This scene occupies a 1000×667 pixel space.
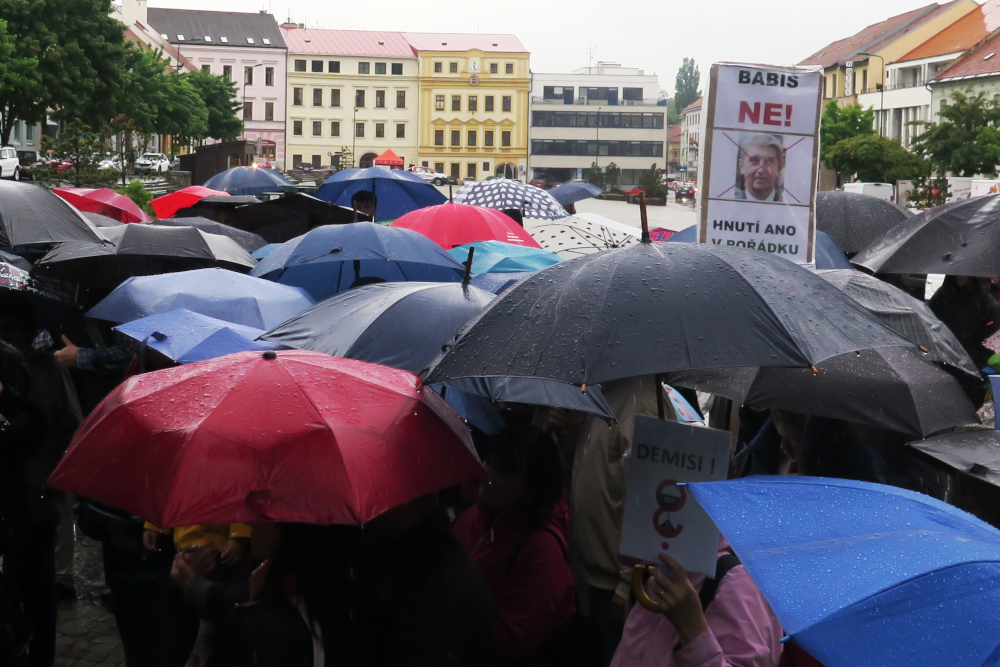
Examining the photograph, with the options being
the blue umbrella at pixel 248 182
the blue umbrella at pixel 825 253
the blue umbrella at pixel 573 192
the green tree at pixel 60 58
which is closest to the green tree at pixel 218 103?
the green tree at pixel 60 58

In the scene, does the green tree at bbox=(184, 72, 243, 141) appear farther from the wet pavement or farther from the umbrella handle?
the umbrella handle

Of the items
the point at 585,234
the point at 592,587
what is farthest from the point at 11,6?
the point at 592,587

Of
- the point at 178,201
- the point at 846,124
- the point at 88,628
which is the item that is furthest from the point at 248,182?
the point at 846,124

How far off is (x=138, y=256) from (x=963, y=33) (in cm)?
6661

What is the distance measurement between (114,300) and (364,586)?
3322mm

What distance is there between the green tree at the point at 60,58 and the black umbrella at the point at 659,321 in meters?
35.2

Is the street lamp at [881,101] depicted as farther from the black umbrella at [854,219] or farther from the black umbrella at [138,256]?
the black umbrella at [138,256]

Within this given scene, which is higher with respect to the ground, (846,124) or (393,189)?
(846,124)

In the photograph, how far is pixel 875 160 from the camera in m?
48.3

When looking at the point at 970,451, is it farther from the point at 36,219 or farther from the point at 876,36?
the point at 876,36

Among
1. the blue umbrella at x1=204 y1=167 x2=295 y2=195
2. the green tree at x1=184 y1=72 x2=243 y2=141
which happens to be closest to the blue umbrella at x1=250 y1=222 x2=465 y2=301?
the blue umbrella at x1=204 y1=167 x2=295 y2=195

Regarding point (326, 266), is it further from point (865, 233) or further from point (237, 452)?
point (237, 452)

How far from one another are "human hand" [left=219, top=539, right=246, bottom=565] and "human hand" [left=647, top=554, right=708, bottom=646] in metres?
1.18

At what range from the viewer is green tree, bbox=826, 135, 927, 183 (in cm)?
4624
